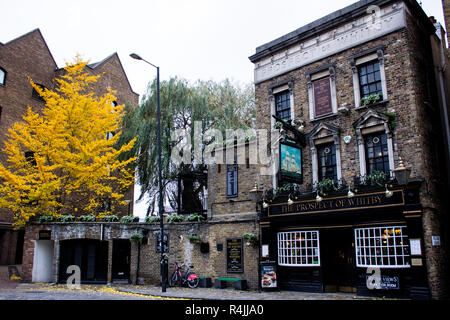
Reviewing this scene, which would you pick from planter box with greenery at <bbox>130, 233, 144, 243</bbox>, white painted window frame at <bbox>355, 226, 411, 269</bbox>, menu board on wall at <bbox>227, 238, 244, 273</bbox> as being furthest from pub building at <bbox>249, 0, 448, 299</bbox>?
planter box with greenery at <bbox>130, 233, 144, 243</bbox>

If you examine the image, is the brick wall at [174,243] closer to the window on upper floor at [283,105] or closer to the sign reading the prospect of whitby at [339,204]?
the sign reading the prospect of whitby at [339,204]

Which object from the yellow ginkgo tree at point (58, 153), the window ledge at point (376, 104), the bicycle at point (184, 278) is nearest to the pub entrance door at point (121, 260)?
the bicycle at point (184, 278)

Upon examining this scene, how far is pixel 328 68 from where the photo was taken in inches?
639

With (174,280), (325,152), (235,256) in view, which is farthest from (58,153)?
(325,152)

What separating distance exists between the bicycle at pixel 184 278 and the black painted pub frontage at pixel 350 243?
3.79 m

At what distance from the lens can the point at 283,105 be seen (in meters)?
17.9

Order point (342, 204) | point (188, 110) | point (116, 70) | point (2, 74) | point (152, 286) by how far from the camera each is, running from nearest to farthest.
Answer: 1. point (342, 204)
2. point (152, 286)
3. point (188, 110)
4. point (2, 74)
5. point (116, 70)

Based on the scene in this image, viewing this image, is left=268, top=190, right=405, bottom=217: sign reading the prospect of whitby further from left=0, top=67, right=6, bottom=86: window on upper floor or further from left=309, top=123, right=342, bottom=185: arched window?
left=0, top=67, right=6, bottom=86: window on upper floor

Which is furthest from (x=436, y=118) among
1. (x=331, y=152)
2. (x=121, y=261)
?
(x=121, y=261)

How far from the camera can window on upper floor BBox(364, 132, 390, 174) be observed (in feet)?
46.3

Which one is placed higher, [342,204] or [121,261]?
[342,204]

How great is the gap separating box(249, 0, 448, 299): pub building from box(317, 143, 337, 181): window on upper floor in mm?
42

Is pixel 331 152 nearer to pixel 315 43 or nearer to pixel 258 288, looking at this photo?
pixel 315 43

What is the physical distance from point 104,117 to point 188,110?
5.51 metres
